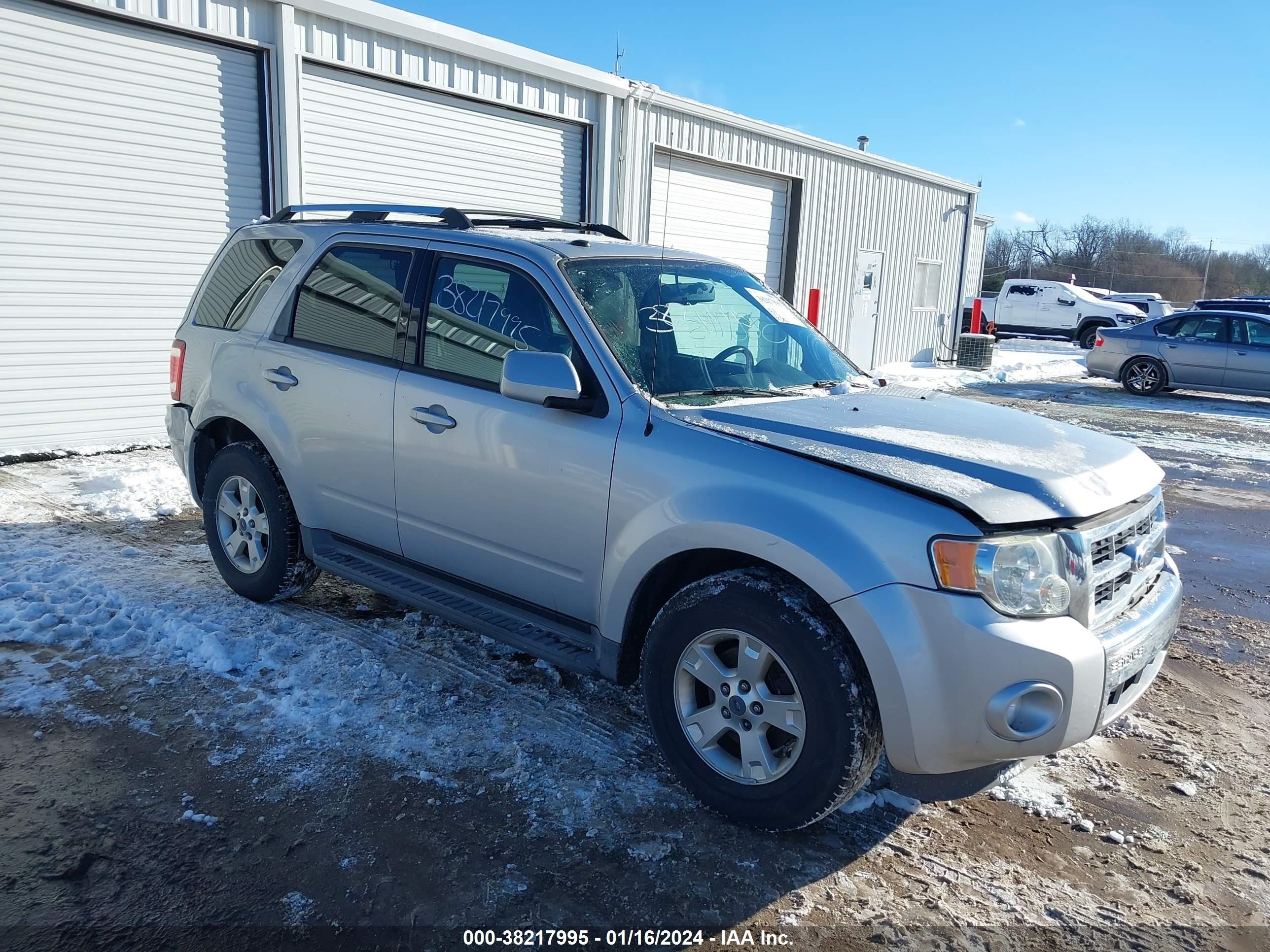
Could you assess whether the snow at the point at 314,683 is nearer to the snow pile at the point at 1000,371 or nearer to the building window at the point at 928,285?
the snow pile at the point at 1000,371

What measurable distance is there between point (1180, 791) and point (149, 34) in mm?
9353

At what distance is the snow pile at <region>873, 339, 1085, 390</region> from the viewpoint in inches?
693

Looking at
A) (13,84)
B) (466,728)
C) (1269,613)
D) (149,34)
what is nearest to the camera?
(466,728)

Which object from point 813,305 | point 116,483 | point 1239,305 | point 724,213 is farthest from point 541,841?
point 1239,305

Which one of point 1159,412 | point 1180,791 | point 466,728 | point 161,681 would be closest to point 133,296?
point 161,681

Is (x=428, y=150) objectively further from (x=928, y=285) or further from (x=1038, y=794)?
(x=928, y=285)

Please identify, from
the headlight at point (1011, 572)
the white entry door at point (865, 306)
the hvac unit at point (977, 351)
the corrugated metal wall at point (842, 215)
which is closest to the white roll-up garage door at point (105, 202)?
the corrugated metal wall at point (842, 215)

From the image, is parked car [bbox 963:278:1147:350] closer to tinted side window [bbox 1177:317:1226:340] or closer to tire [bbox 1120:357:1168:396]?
tire [bbox 1120:357:1168:396]

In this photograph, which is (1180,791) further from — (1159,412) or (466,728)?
(1159,412)

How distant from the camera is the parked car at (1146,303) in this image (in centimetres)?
3153

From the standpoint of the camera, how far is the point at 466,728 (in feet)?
12.5

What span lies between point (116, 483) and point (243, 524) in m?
3.09

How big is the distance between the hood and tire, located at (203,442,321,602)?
7.70 feet

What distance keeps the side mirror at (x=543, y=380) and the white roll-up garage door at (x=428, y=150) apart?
709cm
